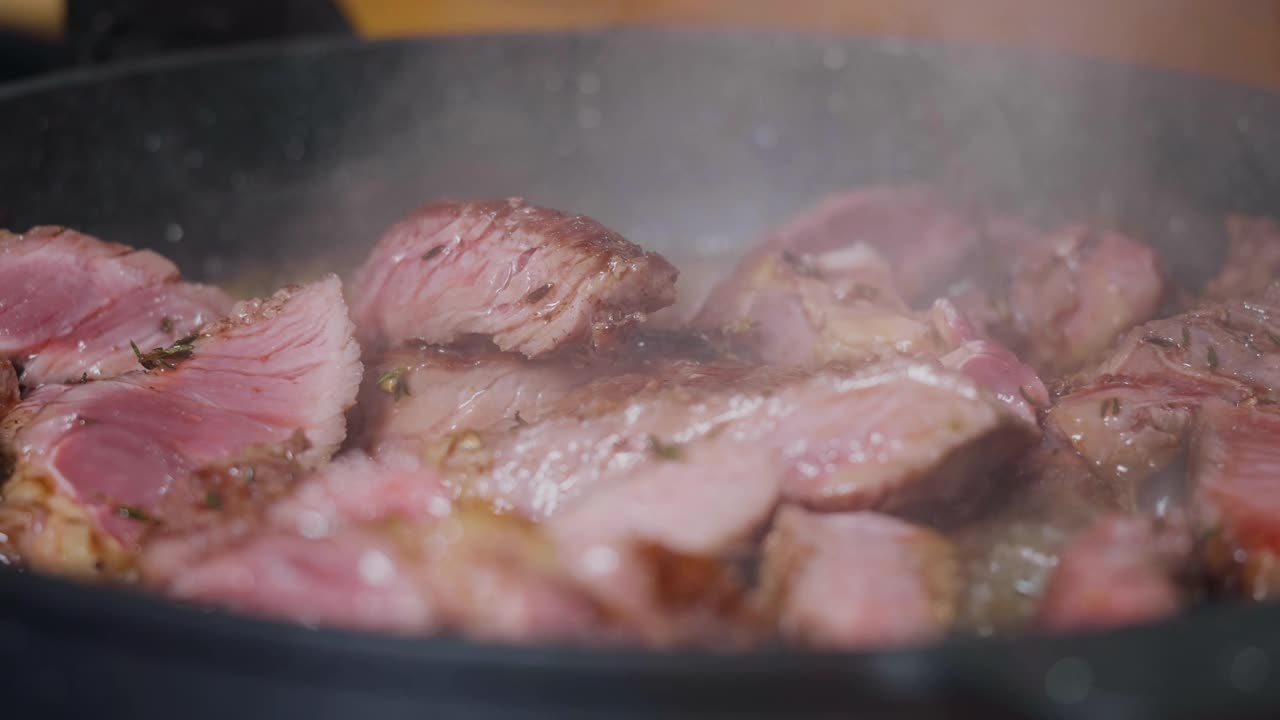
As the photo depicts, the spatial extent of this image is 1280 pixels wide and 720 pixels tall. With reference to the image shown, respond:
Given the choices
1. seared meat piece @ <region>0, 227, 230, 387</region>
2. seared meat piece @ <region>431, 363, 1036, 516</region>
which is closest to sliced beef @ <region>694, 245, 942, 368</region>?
seared meat piece @ <region>431, 363, 1036, 516</region>

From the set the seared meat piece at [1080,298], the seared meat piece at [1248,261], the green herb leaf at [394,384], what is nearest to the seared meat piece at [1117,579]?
the seared meat piece at [1080,298]

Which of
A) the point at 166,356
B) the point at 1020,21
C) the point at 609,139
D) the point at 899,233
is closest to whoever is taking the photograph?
the point at 166,356

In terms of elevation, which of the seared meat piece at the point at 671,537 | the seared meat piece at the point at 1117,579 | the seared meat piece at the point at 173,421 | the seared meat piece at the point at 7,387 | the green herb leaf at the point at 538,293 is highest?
the green herb leaf at the point at 538,293

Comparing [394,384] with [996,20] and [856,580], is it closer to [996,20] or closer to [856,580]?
[856,580]

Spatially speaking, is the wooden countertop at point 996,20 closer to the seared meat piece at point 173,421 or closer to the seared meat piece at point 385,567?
the seared meat piece at point 173,421

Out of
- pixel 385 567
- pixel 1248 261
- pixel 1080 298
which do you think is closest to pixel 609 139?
pixel 1080 298

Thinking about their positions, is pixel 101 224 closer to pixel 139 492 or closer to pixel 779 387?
pixel 139 492

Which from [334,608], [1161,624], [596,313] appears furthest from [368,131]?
[1161,624]
